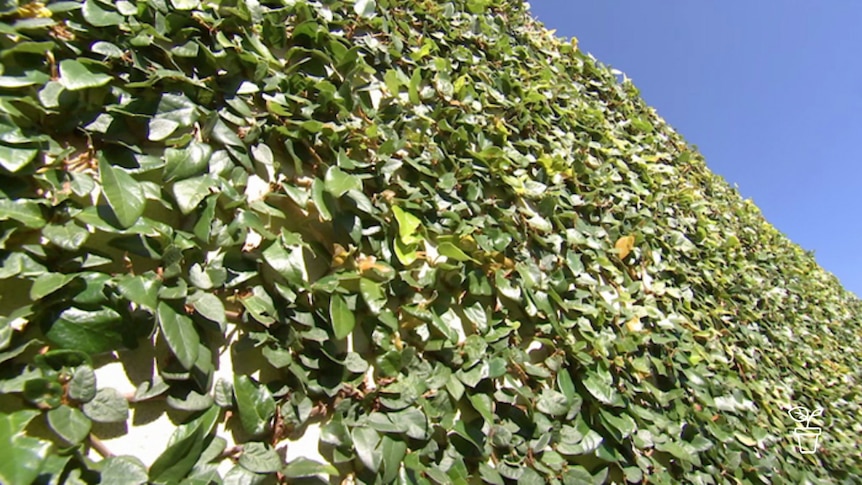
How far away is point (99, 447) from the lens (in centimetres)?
59

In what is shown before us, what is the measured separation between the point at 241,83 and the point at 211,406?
66 cm

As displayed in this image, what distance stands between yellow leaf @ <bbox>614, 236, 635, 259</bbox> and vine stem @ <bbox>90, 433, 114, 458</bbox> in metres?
1.60

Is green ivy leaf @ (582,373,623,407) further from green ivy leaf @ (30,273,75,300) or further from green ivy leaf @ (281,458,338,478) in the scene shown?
green ivy leaf @ (30,273,75,300)

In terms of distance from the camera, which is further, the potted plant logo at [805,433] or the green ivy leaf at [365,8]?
the potted plant logo at [805,433]

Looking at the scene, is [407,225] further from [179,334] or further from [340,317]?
[179,334]

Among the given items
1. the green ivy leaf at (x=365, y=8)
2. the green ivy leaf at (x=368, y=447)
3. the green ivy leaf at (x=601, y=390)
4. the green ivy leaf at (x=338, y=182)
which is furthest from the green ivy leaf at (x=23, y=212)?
the green ivy leaf at (x=601, y=390)

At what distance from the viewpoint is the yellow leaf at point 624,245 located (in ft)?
5.51

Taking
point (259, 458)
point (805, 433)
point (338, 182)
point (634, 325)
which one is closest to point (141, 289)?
point (259, 458)

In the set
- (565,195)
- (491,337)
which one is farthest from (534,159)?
(491,337)

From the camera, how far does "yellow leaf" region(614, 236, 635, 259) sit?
5.51 feet

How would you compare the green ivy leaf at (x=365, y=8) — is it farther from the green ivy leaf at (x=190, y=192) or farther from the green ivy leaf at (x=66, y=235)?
the green ivy leaf at (x=66, y=235)

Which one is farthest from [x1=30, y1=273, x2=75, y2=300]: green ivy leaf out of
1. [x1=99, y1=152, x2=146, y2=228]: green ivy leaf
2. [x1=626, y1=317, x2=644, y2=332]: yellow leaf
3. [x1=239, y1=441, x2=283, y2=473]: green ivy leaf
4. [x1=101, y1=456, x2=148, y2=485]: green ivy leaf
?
[x1=626, y1=317, x2=644, y2=332]: yellow leaf

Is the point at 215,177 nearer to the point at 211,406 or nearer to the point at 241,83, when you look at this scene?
the point at 241,83

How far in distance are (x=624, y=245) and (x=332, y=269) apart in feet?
4.03
